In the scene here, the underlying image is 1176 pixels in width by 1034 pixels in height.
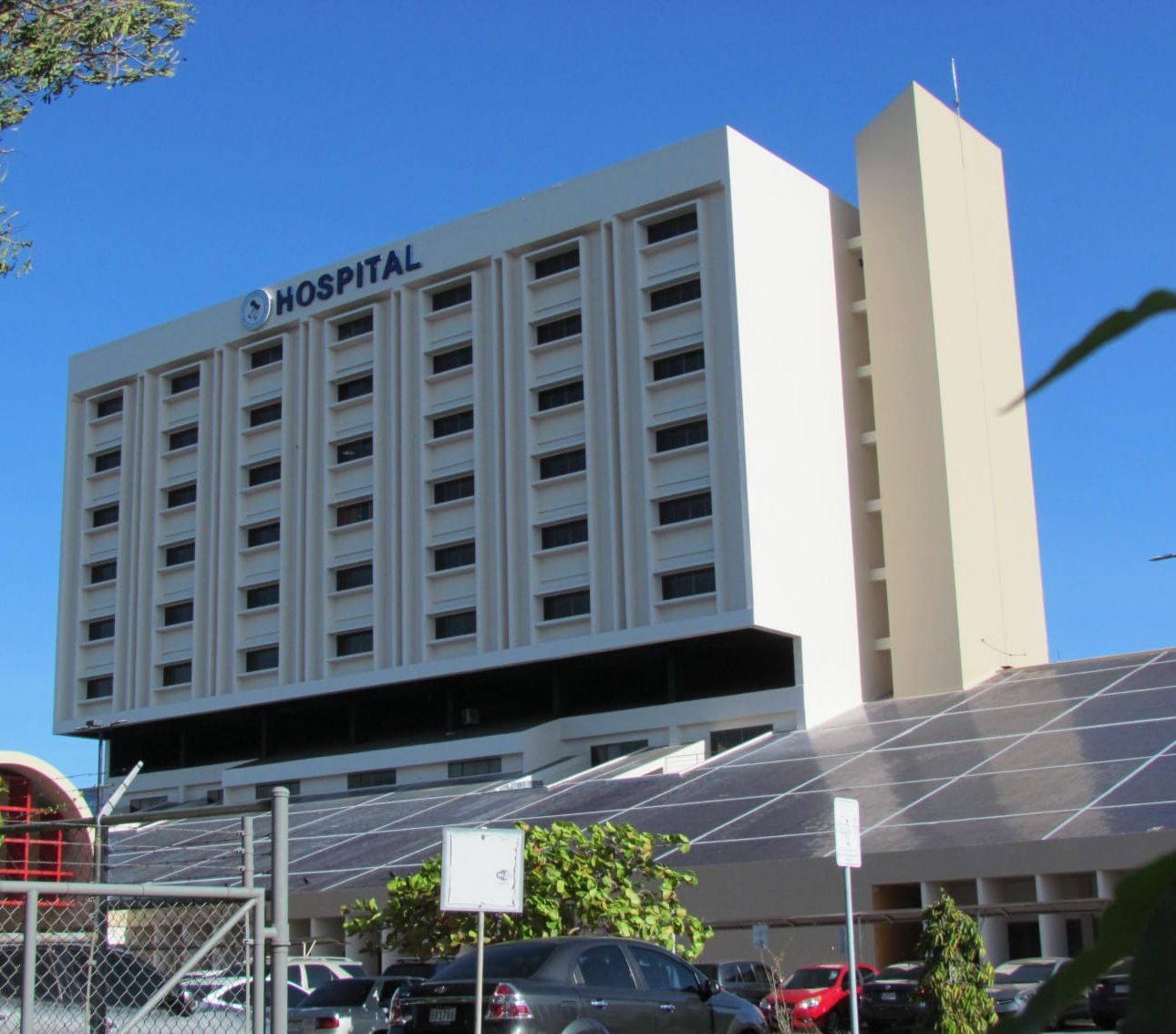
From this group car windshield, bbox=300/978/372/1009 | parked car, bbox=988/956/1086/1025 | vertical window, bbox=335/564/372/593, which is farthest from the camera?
vertical window, bbox=335/564/372/593

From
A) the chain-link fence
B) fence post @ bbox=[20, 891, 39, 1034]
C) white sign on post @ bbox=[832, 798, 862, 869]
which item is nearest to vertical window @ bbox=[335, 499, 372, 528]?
white sign on post @ bbox=[832, 798, 862, 869]

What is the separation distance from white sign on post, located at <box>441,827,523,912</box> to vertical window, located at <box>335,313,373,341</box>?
48.3 meters

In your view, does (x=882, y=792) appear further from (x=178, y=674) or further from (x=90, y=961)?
(x=178, y=674)

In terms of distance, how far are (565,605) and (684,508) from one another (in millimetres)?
5308

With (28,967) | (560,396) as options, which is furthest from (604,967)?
(560,396)

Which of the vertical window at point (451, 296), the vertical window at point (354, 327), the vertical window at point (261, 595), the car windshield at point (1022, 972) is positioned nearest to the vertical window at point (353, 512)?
the vertical window at point (261, 595)

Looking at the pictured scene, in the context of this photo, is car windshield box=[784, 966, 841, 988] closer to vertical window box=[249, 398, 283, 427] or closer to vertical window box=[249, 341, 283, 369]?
vertical window box=[249, 398, 283, 427]

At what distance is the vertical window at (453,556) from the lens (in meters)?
54.2

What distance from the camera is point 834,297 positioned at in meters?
53.5

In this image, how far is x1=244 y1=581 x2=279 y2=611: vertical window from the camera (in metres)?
58.6

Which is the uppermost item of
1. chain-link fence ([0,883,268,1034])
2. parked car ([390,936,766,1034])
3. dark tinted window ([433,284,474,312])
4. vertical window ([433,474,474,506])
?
dark tinted window ([433,284,474,312])

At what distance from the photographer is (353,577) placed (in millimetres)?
56750

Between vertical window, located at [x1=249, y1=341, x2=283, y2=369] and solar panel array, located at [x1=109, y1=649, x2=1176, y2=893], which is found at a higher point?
vertical window, located at [x1=249, y1=341, x2=283, y2=369]

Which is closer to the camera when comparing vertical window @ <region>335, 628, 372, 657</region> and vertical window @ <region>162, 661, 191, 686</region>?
vertical window @ <region>335, 628, 372, 657</region>
